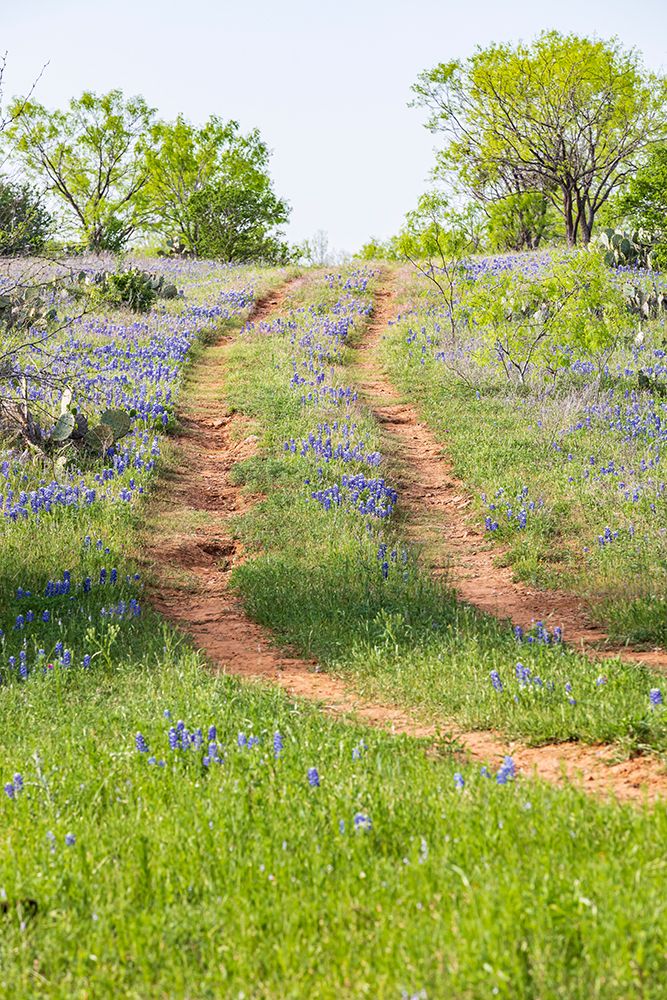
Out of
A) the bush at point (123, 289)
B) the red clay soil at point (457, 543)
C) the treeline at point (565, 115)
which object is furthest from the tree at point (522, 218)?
the red clay soil at point (457, 543)

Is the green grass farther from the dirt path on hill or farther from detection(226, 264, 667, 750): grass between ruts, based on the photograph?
detection(226, 264, 667, 750): grass between ruts

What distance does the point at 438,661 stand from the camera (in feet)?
20.8

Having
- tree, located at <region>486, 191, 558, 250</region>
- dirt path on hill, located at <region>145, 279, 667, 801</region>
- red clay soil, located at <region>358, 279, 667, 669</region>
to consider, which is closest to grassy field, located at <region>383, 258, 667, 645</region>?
red clay soil, located at <region>358, 279, 667, 669</region>

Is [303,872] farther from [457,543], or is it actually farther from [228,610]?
[457,543]

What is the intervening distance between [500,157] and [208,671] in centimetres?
3408

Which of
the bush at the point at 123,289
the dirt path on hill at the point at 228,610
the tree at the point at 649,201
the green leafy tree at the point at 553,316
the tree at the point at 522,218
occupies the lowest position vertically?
the dirt path on hill at the point at 228,610

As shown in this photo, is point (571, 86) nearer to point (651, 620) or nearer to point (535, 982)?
point (651, 620)

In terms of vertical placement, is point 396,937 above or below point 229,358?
below

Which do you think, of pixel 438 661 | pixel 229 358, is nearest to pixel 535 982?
pixel 438 661

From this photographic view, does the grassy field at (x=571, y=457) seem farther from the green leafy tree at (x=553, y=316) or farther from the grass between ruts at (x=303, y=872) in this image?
the grass between ruts at (x=303, y=872)

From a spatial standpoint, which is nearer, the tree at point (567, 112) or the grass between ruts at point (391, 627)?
the grass between ruts at point (391, 627)

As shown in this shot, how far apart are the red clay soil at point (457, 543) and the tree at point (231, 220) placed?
30.2 meters

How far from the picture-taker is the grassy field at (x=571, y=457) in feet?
27.9

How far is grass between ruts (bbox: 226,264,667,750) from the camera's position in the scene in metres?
5.23
